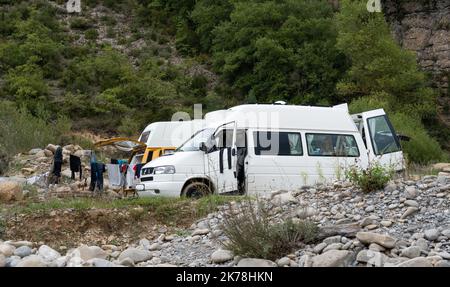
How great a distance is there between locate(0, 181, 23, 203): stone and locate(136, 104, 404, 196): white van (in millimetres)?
→ 2492

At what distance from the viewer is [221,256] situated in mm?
8094

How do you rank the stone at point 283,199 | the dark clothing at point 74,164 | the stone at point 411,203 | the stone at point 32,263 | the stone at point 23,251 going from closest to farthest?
1. the stone at point 32,263
2. the stone at point 411,203
3. the stone at point 23,251
4. the stone at point 283,199
5. the dark clothing at point 74,164

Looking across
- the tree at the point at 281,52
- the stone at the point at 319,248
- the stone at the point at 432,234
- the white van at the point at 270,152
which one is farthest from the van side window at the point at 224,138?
the tree at the point at 281,52

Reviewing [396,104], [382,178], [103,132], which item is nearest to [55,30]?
[103,132]

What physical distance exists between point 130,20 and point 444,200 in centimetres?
4824

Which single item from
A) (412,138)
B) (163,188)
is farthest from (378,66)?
(163,188)

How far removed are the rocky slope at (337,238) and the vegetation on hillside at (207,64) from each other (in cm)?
1922

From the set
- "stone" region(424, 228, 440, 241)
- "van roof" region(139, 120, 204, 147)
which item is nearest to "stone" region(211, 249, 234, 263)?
"stone" region(424, 228, 440, 241)

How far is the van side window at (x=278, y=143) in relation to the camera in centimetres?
1414

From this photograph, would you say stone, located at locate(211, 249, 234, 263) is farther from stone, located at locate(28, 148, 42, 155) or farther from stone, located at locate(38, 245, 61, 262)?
stone, located at locate(28, 148, 42, 155)

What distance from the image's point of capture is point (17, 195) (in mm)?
13461

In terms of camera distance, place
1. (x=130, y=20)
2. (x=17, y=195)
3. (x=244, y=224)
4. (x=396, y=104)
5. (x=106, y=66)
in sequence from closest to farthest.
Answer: (x=244, y=224), (x=17, y=195), (x=396, y=104), (x=106, y=66), (x=130, y=20)

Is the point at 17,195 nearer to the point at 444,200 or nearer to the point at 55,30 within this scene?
the point at 444,200

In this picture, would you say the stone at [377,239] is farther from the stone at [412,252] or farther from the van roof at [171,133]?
the van roof at [171,133]
